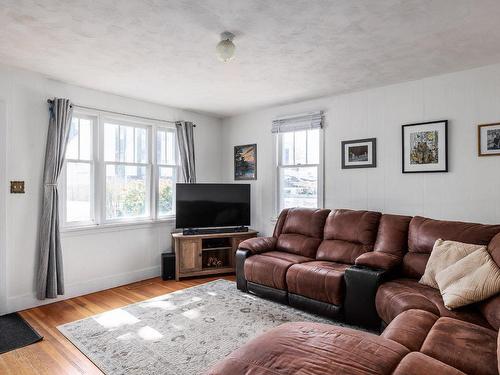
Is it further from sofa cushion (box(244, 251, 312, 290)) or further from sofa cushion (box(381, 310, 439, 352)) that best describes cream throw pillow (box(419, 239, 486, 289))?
sofa cushion (box(244, 251, 312, 290))

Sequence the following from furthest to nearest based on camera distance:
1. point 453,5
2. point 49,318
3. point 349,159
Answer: point 349,159, point 49,318, point 453,5

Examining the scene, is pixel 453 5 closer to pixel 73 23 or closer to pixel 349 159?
pixel 349 159

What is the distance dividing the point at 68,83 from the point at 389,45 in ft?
11.9

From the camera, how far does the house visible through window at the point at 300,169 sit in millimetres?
A: 4637

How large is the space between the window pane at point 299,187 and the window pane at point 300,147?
Answer: 5.4 inches

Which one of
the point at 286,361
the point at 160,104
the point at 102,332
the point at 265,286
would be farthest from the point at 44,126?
the point at 286,361

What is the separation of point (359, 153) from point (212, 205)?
229 cm

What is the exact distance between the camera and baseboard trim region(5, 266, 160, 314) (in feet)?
11.3

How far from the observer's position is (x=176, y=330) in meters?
2.92

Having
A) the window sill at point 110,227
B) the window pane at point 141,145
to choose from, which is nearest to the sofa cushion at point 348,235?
the window sill at point 110,227

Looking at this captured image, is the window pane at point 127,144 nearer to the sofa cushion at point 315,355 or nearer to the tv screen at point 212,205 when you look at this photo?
the tv screen at point 212,205

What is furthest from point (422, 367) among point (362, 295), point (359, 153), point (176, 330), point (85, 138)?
point (85, 138)

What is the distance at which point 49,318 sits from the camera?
10.7 feet

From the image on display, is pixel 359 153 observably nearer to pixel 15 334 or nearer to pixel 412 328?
pixel 412 328
